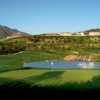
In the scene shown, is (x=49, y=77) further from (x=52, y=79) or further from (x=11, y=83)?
(x=11, y=83)

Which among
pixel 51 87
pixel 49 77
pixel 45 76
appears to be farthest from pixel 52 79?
pixel 51 87

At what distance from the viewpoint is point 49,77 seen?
39.5 metres

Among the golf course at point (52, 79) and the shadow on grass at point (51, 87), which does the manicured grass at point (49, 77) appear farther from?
the shadow on grass at point (51, 87)

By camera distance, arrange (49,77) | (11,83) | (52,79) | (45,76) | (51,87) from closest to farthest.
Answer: (51,87)
(11,83)
(52,79)
(49,77)
(45,76)

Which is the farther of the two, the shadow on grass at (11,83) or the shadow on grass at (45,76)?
the shadow on grass at (45,76)

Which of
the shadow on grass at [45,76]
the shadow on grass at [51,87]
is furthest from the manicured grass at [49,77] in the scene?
the shadow on grass at [51,87]

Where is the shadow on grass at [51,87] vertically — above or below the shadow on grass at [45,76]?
below

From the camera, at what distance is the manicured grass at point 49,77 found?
3719cm

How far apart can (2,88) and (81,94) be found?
852 centimetres

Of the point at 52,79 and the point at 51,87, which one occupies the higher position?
the point at 52,79

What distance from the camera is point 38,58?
241 ft

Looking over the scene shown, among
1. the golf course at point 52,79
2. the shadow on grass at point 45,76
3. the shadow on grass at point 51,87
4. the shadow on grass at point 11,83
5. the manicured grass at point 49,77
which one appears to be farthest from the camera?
the shadow on grass at point 45,76

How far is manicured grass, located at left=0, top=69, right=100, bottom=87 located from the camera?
122ft

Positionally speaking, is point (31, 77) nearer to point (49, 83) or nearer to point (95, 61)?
point (49, 83)
